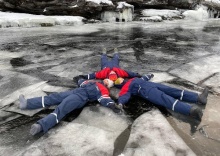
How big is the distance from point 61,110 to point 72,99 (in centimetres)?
32

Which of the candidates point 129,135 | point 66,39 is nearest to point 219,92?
point 129,135

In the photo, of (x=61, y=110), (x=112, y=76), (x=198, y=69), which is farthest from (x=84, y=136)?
(x=198, y=69)

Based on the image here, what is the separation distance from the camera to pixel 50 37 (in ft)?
32.9

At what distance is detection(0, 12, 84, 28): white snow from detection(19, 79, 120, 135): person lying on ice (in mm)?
8389

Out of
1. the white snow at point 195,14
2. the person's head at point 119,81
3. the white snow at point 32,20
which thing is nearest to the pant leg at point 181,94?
the person's head at point 119,81

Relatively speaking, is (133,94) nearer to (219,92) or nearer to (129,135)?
(129,135)

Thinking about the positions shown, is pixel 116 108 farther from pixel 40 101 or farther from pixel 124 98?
pixel 40 101

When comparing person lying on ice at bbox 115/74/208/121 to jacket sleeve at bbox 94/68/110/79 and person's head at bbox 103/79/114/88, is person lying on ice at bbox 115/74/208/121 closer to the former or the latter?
person's head at bbox 103/79/114/88

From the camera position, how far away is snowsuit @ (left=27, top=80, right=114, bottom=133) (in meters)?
4.06

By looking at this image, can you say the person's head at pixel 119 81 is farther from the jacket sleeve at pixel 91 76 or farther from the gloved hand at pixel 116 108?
the gloved hand at pixel 116 108

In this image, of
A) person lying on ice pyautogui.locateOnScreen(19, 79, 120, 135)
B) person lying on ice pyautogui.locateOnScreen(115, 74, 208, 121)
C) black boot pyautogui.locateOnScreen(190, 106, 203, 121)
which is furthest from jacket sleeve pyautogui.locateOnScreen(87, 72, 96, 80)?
black boot pyautogui.locateOnScreen(190, 106, 203, 121)

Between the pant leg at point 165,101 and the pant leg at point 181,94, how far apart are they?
0.22 meters

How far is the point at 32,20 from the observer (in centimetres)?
1226

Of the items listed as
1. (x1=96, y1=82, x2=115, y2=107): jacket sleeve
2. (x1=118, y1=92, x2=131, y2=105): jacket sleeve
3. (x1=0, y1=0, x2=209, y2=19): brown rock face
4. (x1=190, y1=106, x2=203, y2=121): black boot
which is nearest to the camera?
(x1=190, y1=106, x2=203, y2=121): black boot
